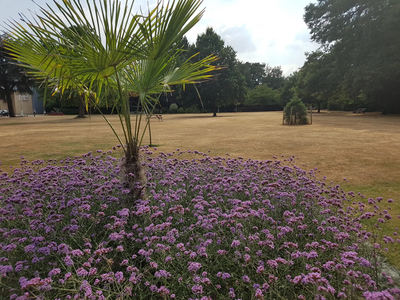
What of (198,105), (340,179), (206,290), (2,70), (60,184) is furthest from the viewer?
(198,105)

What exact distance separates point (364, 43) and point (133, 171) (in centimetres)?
3246

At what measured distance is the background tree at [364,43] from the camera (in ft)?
86.7

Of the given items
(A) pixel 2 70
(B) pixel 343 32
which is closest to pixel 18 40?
(B) pixel 343 32

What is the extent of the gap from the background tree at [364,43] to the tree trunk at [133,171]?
28650mm

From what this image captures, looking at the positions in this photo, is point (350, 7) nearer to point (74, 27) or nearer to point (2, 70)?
point (74, 27)

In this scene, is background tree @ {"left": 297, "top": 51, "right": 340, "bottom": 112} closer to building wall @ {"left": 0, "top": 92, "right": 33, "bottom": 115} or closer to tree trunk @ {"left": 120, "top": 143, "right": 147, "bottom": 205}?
tree trunk @ {"left": 120, "top": 143, "right": 147, "bottom": 205}

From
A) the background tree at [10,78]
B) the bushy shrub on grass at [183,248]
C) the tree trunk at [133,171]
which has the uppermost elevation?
the background tree at [10,78]

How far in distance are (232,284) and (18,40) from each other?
140 inches

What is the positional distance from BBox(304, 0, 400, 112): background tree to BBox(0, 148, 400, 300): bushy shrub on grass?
27.7m

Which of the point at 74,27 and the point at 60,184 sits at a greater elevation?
the point at 74,27

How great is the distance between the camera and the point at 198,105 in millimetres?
50906

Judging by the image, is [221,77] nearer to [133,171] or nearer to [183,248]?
[133,171]

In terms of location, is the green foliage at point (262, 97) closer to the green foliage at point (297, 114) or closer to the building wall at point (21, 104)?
the green foliage at point (297, 114)

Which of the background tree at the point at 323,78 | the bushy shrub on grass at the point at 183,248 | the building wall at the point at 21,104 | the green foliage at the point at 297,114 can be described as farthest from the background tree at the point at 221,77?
the building wall at the point at 21,104
